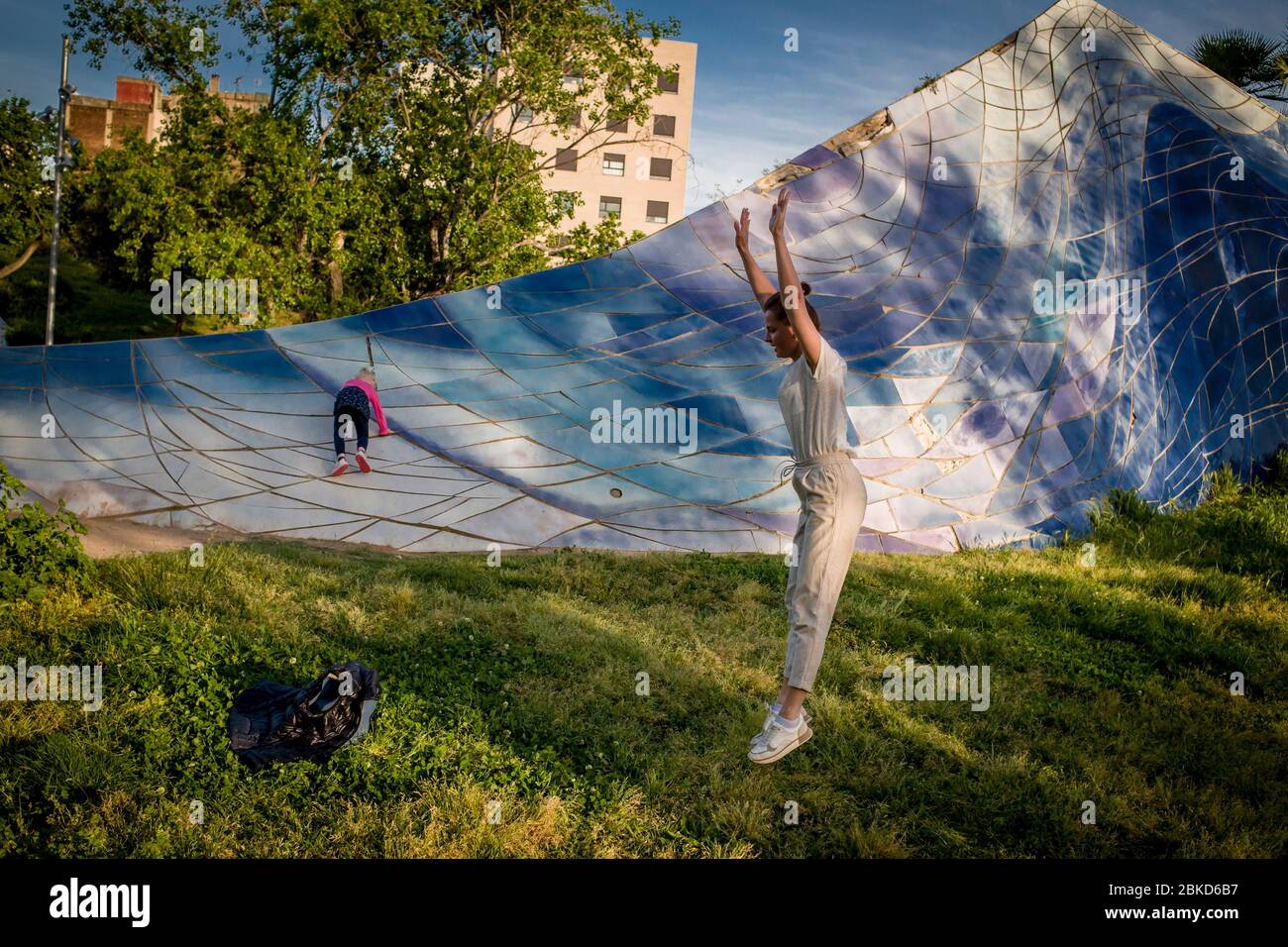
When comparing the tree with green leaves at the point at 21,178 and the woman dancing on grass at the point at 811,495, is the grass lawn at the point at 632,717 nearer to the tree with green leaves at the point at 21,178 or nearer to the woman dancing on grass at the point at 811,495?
the woman dancing on grass at the point at 811,495

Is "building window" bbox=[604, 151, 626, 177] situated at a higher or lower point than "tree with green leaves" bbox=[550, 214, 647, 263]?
higher

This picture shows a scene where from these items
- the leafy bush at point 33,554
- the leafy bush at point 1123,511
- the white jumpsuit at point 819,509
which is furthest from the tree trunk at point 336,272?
the white jumpsuit at point 819,509

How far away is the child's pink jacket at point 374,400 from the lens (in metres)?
8.62

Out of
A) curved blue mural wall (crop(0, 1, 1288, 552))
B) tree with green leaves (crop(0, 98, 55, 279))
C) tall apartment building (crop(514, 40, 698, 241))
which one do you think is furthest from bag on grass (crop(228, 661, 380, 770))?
tall apartment building (crop(514, 40, 698, 241))

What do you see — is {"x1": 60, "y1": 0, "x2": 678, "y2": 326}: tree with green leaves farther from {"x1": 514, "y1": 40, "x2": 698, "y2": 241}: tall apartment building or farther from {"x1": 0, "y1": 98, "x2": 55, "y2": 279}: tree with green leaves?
{"x1": 514, "y1": 40, "x2": 698, "y2": 241}: tall apartment building

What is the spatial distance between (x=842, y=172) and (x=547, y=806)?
8.01m

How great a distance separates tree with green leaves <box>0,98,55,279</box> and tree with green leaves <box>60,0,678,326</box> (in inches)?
57.1

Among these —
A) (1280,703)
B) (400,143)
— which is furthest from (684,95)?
(1280,703)

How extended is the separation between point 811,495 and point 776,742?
40.7 inches

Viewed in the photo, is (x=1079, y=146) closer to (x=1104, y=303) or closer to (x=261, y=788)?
(x=1104, y=303)

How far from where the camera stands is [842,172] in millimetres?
9875

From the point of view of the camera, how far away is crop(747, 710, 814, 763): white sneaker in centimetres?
390

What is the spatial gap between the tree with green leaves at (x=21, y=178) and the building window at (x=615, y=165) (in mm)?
25351
